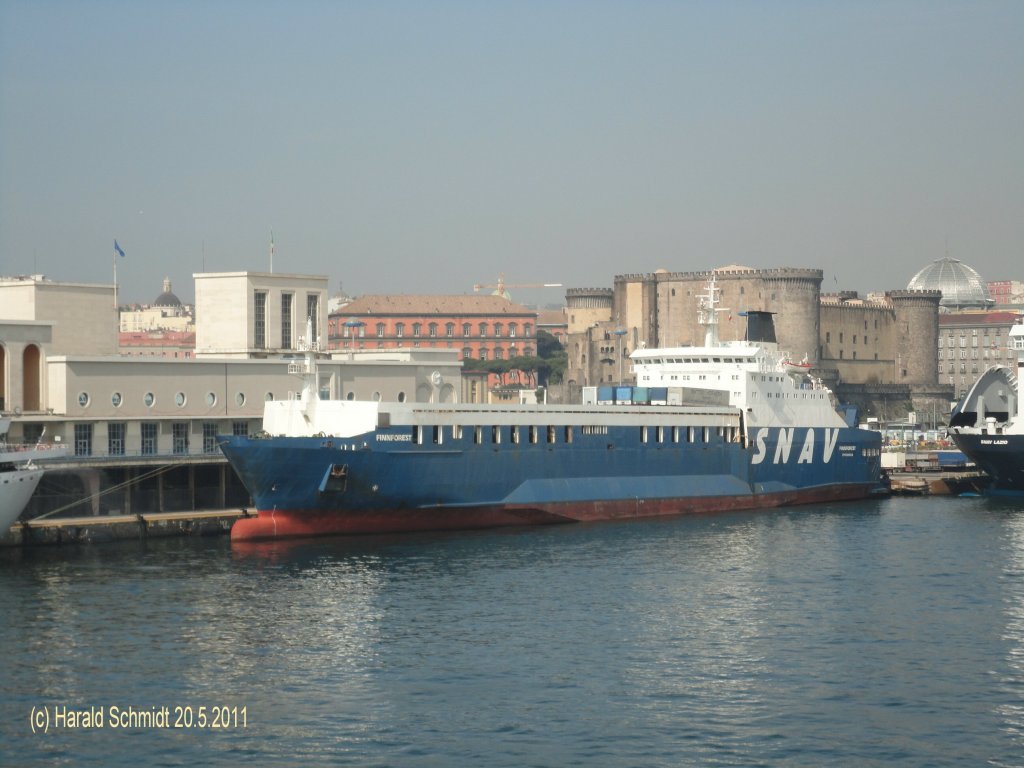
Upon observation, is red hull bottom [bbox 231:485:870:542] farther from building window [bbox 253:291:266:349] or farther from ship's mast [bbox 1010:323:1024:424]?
building window [bbox 253:291:266:349]

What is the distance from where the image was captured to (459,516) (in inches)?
1927

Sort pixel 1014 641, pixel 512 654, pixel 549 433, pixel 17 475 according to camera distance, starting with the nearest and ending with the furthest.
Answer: pixel 512 654
pixel 1014 641
pixel 17 475
pixel 549 433

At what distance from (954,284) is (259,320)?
149131 mm

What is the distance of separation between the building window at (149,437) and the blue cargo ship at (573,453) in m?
6.69

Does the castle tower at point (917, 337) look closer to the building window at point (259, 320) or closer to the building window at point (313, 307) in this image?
the building window at point (313, 307)

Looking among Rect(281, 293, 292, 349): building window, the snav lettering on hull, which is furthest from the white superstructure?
Rect(281, 293, 292, 349): building window

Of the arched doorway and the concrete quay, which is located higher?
the arched doorway

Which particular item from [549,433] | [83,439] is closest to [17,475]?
[83,439]

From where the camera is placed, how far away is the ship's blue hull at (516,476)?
4588cm

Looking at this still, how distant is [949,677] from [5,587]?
23.0m

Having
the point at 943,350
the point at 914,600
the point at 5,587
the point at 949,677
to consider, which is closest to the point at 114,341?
the point at 5,587

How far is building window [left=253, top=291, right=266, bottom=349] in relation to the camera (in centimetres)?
6325

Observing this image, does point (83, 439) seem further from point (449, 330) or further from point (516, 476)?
point (449, 330)

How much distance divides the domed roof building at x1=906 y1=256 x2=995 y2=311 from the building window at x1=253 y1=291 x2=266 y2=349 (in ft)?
477
